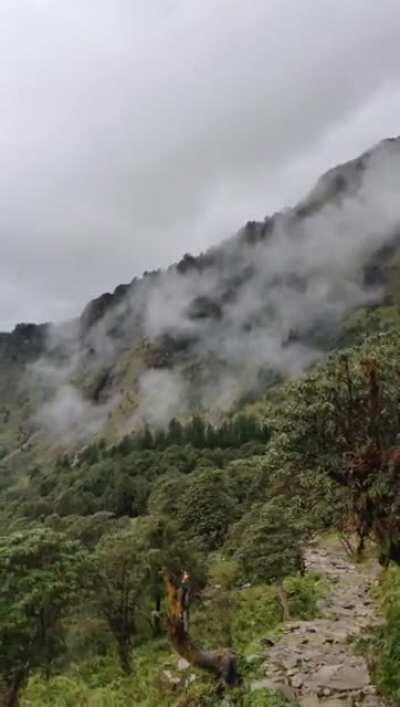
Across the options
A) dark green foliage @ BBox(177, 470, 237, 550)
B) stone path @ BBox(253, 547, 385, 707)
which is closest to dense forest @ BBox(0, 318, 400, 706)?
stone path @ BBox(253, 547, 385, 707)

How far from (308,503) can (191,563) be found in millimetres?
22355

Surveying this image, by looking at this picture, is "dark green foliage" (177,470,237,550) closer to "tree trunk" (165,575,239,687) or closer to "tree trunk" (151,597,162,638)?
"tree trunk" (151,597,162,638)

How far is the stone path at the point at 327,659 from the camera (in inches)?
770

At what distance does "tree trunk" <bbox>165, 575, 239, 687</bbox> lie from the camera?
17984 millimetres

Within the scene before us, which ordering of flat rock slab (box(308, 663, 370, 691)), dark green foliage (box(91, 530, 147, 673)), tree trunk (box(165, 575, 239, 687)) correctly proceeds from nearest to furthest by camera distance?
tree trunk (box(165, 575, 239, 687)) → flat rock slab (box(308, 663, 370, 691)) → dark green foliage (box(91, 530, 147, 673))

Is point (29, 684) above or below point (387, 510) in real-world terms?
below

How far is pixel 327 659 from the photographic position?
23.7 meters

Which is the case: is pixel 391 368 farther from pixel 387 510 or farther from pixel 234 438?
pixel 234 438

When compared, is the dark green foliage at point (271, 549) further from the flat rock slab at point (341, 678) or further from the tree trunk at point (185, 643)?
the tree trunk at point (185, 643)

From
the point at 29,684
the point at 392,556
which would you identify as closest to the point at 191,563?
the point at 29,684

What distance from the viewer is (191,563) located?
147ft

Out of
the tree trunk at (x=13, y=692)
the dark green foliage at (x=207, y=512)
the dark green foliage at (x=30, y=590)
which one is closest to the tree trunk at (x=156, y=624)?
the dark green foliage at (x=30, y=590)

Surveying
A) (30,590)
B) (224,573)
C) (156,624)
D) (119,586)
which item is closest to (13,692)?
(30,590)

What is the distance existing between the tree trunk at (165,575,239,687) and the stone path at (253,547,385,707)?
1.28 m
